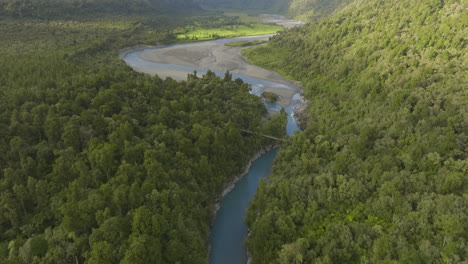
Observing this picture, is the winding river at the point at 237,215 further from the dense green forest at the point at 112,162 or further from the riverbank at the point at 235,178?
the dense green forest at the point at 112,162

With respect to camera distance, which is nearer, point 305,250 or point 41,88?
point 305,250

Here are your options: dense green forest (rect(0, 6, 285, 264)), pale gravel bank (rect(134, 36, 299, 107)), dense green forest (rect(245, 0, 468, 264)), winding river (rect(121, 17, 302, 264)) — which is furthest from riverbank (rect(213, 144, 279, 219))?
pale gravel bank (rect(134, 36, 299, 107))

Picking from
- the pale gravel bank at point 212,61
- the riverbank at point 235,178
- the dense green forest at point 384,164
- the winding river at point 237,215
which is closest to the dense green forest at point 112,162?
the riverbank at point 235,178

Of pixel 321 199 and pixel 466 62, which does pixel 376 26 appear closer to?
pixel 466 62

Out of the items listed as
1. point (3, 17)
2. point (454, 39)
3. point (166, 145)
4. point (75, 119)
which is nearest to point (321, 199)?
point (166, 145)

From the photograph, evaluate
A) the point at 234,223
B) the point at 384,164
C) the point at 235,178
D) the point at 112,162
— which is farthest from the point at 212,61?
the point at 384,164

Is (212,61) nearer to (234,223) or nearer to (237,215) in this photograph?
(237,215)
